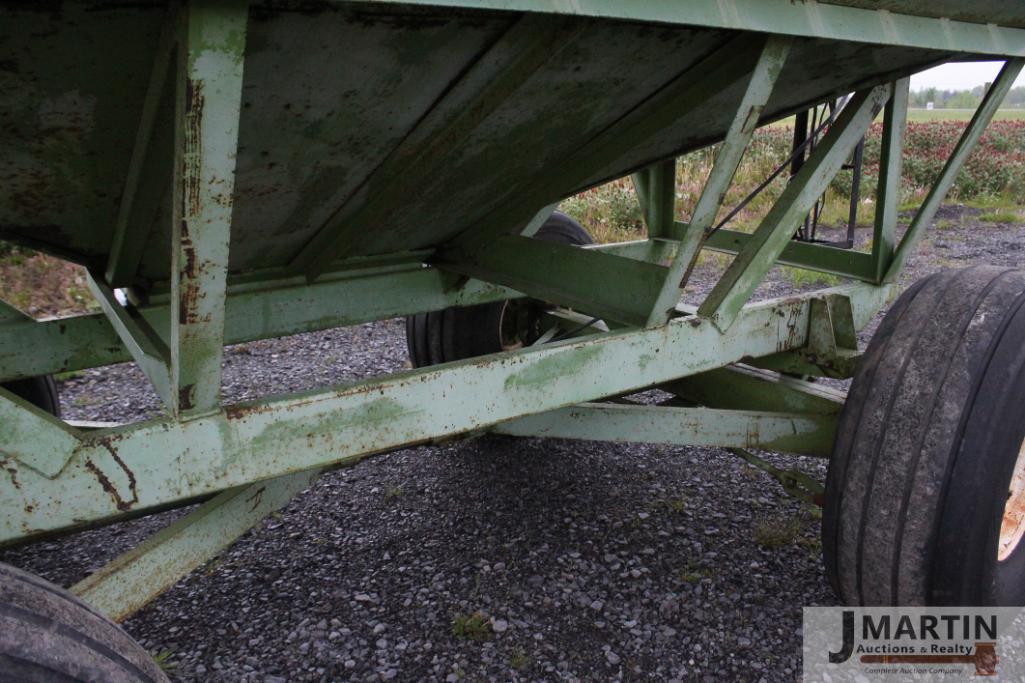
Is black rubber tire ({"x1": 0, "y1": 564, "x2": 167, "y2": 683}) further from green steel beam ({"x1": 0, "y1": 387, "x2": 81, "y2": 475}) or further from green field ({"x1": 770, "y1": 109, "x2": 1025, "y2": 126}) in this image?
green field ({"x1": 770, "y1": 109, "x2": 1025, "y2": 126})

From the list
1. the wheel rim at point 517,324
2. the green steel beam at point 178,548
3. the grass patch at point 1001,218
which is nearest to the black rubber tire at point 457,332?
the wheel rim at point 517,324

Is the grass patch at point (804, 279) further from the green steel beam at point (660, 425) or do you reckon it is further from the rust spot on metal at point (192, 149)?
the rust spot on metal at point (192, 149)

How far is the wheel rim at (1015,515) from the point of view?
2.49 m

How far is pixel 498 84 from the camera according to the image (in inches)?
79.6

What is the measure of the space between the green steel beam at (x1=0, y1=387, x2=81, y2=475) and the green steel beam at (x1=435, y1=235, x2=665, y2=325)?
4.99 feet

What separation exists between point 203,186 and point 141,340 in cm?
92

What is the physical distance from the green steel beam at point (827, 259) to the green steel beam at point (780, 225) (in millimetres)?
507

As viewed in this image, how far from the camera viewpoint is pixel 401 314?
3.15 metres

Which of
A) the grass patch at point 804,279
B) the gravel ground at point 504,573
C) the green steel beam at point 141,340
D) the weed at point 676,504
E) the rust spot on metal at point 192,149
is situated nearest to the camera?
the rust spot on metal at point 192,149

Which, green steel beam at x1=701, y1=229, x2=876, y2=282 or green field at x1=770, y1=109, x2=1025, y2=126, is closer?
green steel beam at x1=701, y1=229, x2=876, y2=282

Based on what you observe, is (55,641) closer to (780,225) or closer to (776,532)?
(780,225)

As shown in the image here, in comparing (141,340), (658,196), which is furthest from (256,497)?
(658,196)

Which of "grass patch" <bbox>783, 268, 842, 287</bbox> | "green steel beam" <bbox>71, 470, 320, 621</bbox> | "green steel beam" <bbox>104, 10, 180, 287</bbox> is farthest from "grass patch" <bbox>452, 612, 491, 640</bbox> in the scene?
"grass patch" <bbox>783, 268, 842, 287</bbox>

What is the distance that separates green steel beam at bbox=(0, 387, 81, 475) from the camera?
1.43 meters
